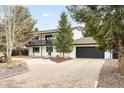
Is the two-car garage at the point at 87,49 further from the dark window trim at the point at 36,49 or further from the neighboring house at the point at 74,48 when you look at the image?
the dark window trim at the point at 36,49

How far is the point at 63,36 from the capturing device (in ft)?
86.1

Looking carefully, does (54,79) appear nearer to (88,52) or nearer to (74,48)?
(88,52)

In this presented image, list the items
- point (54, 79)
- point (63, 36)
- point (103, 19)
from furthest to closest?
point (63, 36) < point (54, 79) < point (103, 19)

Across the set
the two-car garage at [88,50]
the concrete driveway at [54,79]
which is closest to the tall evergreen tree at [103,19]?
the concrete driveway at [54,79]

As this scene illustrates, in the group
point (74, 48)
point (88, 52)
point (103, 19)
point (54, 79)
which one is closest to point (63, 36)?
point (74, 48)

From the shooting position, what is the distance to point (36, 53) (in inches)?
1304

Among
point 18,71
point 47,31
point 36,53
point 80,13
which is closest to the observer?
point 80,13

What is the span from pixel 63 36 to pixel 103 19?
15860mm

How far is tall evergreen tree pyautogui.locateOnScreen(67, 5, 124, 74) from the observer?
1004 centimetres

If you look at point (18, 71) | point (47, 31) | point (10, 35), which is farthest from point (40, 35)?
point (18, 71)

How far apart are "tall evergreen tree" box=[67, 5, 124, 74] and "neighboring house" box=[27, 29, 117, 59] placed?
14.4 metres

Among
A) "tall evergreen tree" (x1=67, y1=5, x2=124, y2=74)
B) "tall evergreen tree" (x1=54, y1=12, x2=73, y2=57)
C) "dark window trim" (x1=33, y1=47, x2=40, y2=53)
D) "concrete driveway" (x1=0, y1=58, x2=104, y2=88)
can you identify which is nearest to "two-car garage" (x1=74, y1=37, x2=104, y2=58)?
"tall evergreen tree" (x1=54, y1=12, x2=73, y2=57)

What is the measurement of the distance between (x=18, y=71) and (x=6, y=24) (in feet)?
17.1
